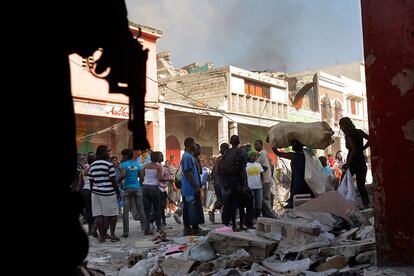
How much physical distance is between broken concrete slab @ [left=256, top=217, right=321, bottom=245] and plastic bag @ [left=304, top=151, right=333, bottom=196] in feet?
6.05

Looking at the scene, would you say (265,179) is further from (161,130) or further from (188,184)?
(161,130)

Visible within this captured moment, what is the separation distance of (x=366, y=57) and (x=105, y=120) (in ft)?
52.5

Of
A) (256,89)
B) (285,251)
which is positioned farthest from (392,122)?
(256,89)

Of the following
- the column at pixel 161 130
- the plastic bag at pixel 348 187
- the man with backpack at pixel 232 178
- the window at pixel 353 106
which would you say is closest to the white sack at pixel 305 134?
the plastic bag at pixel 348 187

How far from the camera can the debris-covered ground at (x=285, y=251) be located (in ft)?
A: 14.3

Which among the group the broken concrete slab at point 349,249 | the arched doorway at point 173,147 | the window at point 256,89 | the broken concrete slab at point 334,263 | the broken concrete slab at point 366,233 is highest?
the window at point 256,89

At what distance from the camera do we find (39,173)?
138 cm

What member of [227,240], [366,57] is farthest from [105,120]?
[366,57]

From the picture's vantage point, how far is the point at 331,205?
638 cm

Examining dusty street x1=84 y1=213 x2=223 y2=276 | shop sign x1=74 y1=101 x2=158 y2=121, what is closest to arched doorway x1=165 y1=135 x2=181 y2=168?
shop sign x1=74 y1=101 x2=158 y2=121

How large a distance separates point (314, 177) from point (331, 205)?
1.26 m

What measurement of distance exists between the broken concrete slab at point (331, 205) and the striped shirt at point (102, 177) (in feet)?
9.95

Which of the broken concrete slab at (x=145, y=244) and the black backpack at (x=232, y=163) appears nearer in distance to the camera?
the broken concrete slab at (x=145, y=244)

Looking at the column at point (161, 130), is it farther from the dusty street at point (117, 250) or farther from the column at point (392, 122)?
the column at point (392, 122)
